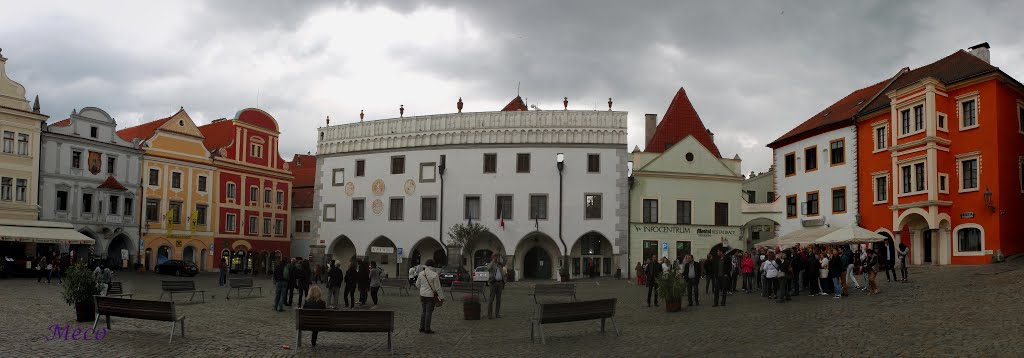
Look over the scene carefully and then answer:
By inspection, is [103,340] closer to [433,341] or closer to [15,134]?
[433,341]

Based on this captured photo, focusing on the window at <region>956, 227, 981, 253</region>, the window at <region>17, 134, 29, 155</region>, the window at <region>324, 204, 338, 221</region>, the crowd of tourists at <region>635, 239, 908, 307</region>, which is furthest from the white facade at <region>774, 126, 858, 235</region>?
the window at <region>17, 134, 29, 155</region>

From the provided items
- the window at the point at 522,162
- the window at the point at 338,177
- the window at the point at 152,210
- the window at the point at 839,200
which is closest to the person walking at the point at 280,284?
the window at the point at 522,162

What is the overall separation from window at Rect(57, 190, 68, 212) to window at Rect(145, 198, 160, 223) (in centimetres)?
532

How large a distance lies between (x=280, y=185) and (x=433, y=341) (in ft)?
165

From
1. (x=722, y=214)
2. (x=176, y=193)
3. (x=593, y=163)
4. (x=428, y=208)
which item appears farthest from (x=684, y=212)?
(x=176, y=193)

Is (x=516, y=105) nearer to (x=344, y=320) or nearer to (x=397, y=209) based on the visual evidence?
(x=397, y=209)

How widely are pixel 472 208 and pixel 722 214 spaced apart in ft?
48.3

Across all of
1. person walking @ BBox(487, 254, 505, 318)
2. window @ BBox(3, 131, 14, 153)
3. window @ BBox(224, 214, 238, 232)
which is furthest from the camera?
window @ BBox(224, 214, 238, 232)

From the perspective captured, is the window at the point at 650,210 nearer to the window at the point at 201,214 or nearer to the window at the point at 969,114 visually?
the window at the point at 969,114

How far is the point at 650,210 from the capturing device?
Answer: 48219 mm

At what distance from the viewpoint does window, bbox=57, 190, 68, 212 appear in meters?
46.8

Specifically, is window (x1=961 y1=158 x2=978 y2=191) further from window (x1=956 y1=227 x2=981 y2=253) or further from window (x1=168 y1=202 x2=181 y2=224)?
window (x1=168 y1=202 x2=181 y2=224)

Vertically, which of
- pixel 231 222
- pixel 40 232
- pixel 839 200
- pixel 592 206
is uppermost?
pixel 839 200

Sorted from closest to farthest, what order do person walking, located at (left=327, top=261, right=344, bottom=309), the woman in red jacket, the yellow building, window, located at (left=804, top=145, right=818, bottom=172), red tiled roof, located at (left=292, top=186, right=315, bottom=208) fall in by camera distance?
person walking, located at (left=327, top=261, right=344, bottom=309)
the woman in red jacket
window, located at (left=804, top=145, right=818, bottom=172)
the yellow building
red tiled roof, located at (left=292, top=186, right=315, bottom=208)
